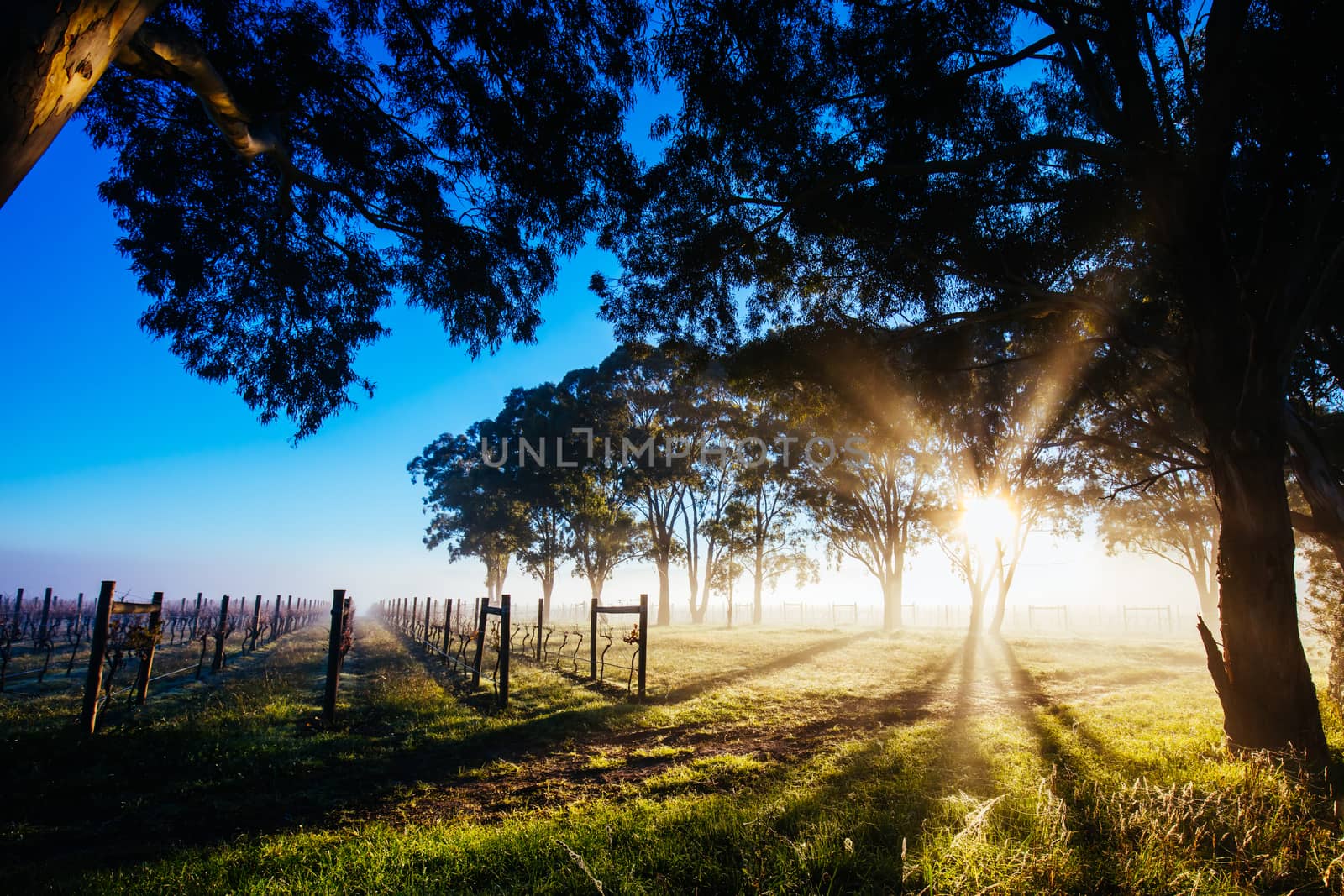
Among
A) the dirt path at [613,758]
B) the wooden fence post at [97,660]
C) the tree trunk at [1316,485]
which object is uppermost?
the tree trunk at [1316,485]

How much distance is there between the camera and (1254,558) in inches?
220

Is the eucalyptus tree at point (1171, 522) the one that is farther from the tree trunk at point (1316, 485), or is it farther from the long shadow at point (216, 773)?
the long shadow at point (216, 773)

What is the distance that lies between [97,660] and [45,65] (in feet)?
29.2

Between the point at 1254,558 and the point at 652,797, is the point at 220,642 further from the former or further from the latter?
the point at 1254,558

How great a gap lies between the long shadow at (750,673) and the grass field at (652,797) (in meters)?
0.26

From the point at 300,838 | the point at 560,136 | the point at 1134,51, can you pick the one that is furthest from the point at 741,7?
the point at 300,838

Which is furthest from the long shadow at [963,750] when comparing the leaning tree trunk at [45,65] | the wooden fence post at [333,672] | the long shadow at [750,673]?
the wooden fence post at [333,672]

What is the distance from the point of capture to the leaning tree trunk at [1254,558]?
5.39m

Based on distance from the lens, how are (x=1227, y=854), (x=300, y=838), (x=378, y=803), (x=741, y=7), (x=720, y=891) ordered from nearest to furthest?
(x=720, y=891)
(x=1227, y=854)
(x=300, y=838)
(x=378, y=803)
(x=741, y=7)

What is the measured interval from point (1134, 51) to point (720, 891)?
9198 millimetres

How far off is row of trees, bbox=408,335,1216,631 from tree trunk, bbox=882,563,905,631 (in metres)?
0.15

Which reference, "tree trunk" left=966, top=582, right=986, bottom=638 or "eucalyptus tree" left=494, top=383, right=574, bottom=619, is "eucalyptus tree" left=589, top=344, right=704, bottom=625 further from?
"tree trunk" left=966, top=582, right=986, bottom=638

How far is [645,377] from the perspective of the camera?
27906mm

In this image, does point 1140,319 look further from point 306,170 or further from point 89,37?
point 306,170
